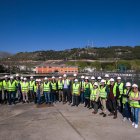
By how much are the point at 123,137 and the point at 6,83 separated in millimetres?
9614

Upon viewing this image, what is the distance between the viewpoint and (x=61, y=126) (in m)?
11.2

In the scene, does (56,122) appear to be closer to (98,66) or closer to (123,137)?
(123,137)

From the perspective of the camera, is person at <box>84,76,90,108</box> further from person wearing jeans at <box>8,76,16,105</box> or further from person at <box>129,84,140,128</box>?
person at <box>129,84,140,128</box>

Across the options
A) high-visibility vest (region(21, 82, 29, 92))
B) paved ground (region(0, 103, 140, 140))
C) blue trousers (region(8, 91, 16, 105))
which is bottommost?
paved ground (region(0, 103, 140, 140))

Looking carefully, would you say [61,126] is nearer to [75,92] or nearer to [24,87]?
[75,92]

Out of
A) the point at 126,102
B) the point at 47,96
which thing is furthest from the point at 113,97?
the point at 47,96

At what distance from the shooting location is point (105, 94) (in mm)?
12922

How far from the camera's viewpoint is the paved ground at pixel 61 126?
31.9 ft

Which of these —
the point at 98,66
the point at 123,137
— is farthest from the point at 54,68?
the point at 123,137

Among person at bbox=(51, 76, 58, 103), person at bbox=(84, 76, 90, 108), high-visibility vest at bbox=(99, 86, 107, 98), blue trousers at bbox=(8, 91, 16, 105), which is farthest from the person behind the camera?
person at bbox=(51, 76, 58, 103)

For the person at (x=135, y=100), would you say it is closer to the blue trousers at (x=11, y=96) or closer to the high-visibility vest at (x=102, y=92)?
the high-visibility vest at (x=102, y=92)

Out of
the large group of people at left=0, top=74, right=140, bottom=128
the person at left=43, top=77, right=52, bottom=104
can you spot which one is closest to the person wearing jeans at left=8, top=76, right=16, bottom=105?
the large group of people at left=0, top=74, right=140, bottom=128

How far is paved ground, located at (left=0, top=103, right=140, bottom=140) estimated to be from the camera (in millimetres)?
9734

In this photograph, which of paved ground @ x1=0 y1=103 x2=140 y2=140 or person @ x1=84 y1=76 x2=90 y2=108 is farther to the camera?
person @ x1=84 y1=76 x2=90 y2=108
